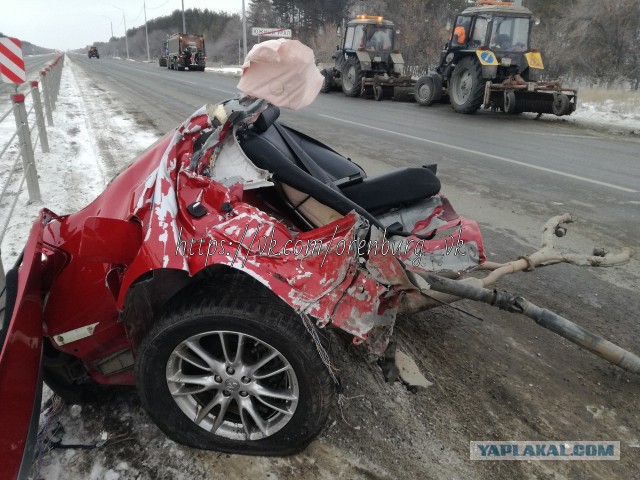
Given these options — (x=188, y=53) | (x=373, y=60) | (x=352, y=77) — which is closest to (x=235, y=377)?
(x=373, y=60)

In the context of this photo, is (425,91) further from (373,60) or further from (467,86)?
(373,60)

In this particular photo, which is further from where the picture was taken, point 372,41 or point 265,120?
point 372,41

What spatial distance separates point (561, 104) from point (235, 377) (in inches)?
538

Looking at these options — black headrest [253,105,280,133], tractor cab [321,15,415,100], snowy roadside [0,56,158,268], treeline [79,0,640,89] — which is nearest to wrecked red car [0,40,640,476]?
black headrest [253,105,280,133]

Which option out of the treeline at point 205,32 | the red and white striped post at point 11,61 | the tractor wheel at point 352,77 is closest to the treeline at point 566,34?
the tractor wheel at point 352,77

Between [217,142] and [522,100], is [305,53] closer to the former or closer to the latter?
[217,142]

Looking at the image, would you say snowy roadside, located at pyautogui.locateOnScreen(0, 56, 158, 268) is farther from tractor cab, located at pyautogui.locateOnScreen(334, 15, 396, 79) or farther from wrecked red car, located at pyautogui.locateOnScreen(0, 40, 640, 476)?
tractor cab, located at pyautogui.locateOnScreen(334, 15, 396, 79)

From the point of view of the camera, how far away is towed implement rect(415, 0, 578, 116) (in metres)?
13.3

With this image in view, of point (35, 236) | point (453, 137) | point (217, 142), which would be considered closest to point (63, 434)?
point (35, 236)

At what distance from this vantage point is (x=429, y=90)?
52.5ft

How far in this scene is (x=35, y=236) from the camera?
7.72 feet

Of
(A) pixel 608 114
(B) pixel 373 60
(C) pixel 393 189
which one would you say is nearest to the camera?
(C) pixel 393 189

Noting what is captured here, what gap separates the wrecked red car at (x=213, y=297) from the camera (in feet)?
6.57

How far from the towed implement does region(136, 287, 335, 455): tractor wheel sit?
42.7ft
